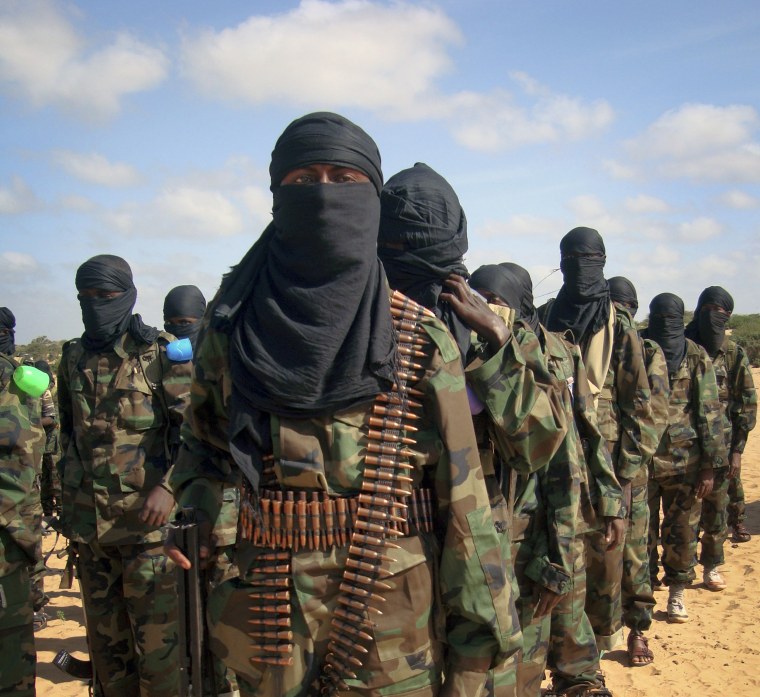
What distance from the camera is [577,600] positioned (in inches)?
184

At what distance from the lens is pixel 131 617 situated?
199 inches

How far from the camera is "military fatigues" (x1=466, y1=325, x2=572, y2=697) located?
2.96 metres

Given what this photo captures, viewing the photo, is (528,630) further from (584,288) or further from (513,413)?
(584,288)

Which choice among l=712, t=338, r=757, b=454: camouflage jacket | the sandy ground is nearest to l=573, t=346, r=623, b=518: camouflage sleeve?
the sandy ground

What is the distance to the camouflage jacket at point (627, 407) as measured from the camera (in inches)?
234

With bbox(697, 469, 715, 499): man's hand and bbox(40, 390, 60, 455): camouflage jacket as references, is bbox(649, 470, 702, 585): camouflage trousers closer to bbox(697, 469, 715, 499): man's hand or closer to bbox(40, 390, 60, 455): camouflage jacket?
bbox(697, 469, 715, 499): man's hand

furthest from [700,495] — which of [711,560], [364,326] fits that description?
[364,326]

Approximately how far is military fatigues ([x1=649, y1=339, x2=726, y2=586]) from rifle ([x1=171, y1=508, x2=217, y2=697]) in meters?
6.18

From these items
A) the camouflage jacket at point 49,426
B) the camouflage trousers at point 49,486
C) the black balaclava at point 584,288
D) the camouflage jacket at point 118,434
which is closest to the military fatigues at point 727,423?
the black balaclava at point 584,288

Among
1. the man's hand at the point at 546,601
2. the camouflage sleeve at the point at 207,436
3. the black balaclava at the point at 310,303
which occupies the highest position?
the black balaclava at the point at 310,303

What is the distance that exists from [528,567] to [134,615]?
2.61m

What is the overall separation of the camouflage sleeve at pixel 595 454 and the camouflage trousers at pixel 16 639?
3.58 m

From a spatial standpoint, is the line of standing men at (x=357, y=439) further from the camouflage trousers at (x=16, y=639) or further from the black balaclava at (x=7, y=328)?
the black balaclava at (x=7, y=328)

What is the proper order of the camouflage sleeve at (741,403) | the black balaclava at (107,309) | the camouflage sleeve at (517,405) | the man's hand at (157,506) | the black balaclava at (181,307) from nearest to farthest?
the camouflage sleeve at (517,405) → the man's hand at (157,506) → the black balaclava at (107,309) → the black balaclava at (181,307) → the camouflage sleeve at (741,403)
